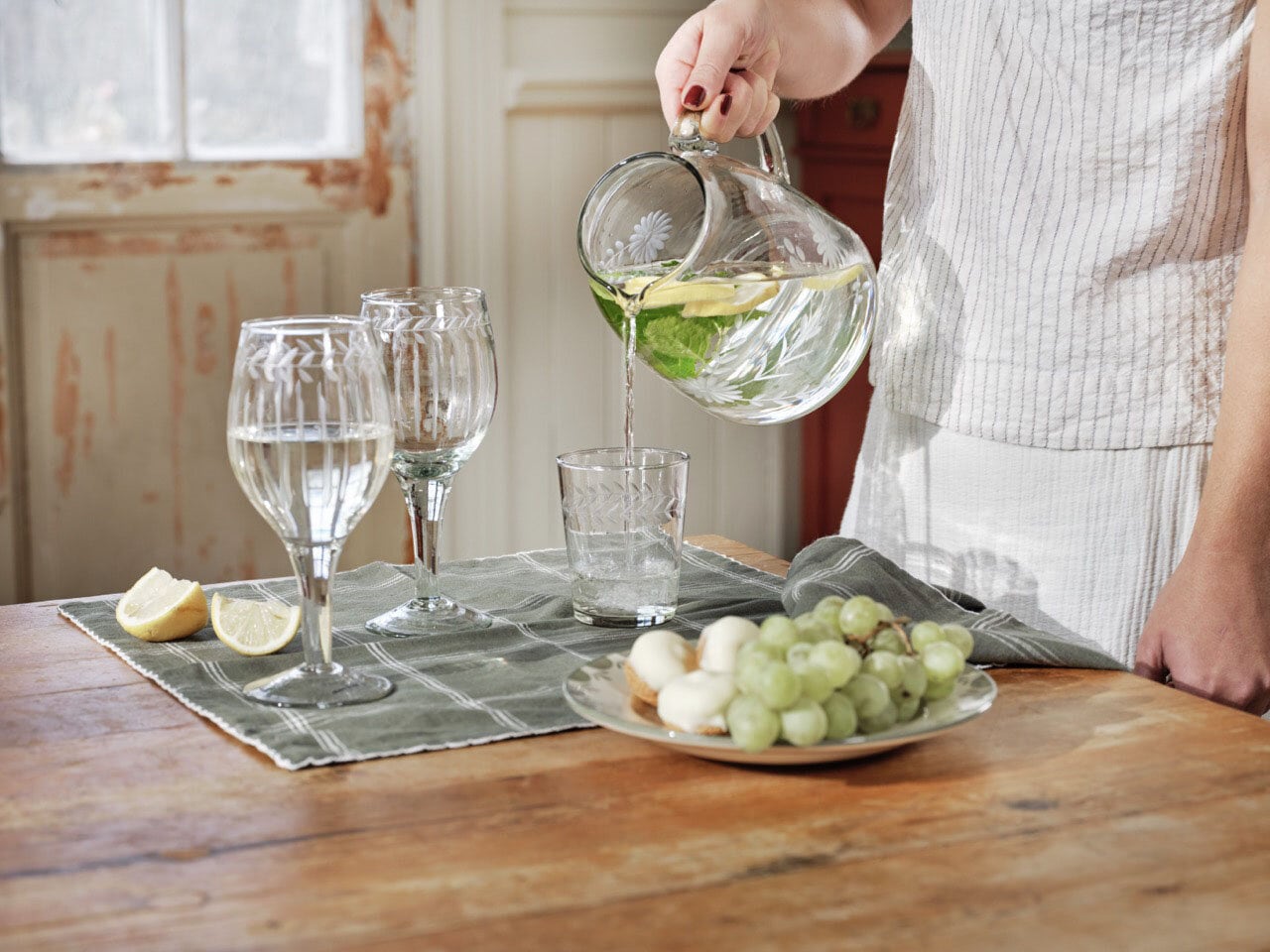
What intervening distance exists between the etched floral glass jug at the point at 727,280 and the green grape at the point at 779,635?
Result: 0.33 m

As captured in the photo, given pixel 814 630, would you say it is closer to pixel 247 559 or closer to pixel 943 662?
pixel 943 662

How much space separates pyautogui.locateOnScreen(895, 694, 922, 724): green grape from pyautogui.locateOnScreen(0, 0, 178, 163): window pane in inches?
83.2

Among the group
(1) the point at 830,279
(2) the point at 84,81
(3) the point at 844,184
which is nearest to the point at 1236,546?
(1) the point at 830,279

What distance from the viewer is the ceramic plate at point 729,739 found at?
686mm

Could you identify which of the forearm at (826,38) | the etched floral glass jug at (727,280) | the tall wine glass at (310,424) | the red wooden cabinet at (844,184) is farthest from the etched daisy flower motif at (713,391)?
the red wooden cabinet at (844,184)

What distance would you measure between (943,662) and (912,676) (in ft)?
0.07

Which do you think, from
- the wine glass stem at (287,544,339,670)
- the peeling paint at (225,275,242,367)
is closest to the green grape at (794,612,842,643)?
the wine glass stem at (287,544,339,670)

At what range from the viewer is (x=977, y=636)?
88cm

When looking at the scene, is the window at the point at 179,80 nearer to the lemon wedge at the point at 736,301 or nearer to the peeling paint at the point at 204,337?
the peeling paint at the point at 204,337

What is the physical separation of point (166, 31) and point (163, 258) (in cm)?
37

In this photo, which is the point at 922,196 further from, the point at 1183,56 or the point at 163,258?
the point at 163,258

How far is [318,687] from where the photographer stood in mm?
822

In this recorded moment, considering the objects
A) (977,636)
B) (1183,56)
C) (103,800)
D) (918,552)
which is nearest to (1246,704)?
(977,636)

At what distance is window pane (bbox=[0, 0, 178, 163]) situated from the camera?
244 cm
